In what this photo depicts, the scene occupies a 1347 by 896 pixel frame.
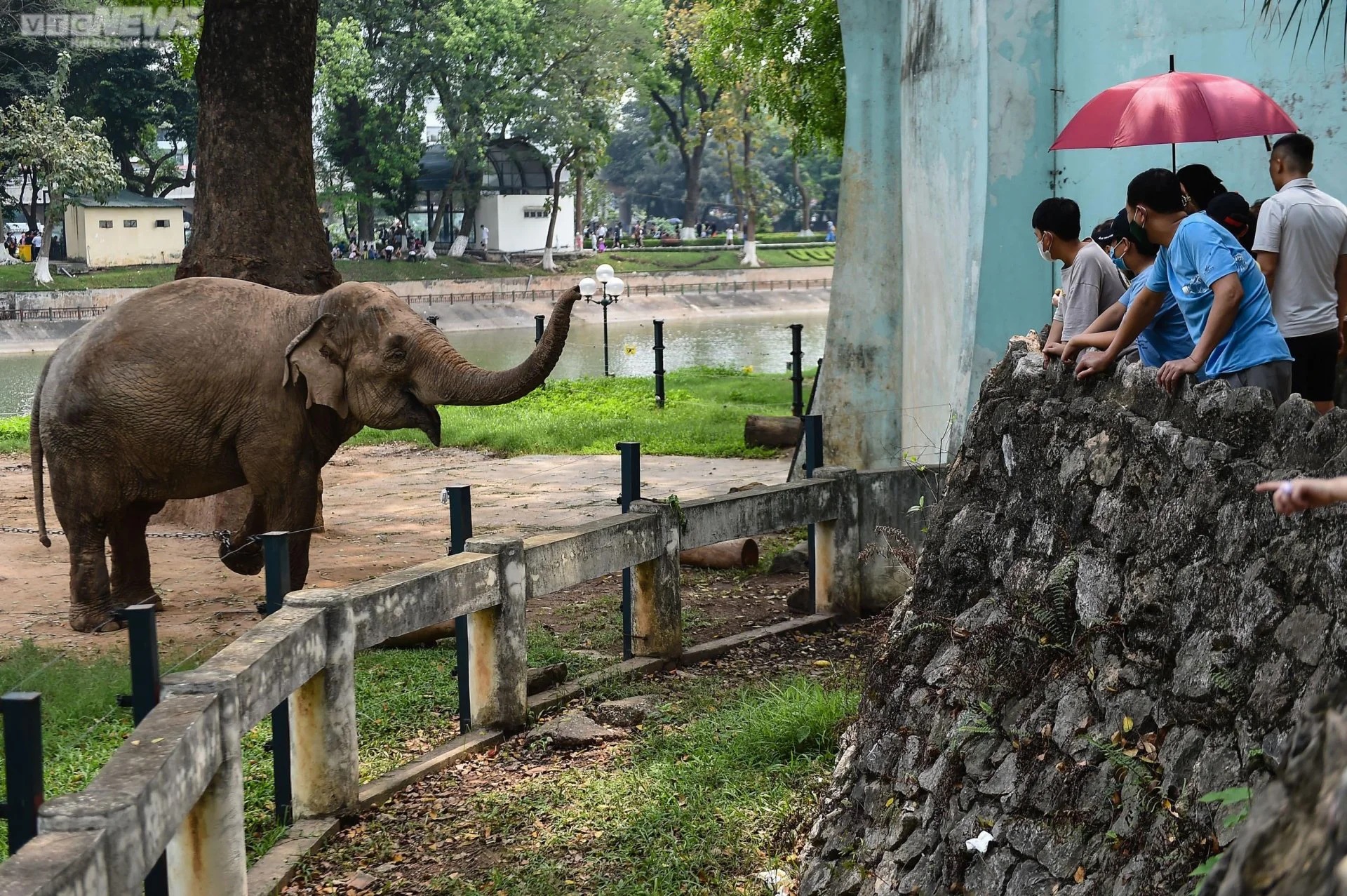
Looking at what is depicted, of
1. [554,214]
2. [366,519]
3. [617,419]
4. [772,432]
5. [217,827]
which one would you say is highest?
[554,214]

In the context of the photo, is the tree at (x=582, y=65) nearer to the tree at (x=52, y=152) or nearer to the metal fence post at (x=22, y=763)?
the tree at (x=52, y=152)

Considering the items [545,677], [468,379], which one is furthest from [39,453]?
[545,677]

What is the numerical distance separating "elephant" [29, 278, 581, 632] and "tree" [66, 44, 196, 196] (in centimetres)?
3645

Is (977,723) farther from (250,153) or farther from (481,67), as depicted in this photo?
(481,67)

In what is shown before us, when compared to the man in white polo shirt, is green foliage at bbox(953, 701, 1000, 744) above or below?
below

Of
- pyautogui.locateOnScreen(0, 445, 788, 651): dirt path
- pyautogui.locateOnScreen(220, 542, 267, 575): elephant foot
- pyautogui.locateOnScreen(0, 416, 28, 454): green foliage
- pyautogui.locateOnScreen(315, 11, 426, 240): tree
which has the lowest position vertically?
pyautogui.locateOnScreen(0, 445, 788, 651): dirt path

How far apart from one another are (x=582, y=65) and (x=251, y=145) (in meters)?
36.9

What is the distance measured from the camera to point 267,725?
251 inches

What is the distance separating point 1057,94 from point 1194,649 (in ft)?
18.5

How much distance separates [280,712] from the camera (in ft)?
16.6

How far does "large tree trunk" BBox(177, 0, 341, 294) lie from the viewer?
10641mm

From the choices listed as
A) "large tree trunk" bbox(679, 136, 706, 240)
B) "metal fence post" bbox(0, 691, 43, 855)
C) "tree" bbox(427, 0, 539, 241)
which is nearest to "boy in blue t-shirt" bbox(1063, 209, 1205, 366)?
"metal fence post" bbox(0, 691, 43, 855)

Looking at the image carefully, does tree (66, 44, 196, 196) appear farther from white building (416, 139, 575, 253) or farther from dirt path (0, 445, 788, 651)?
dirt path (0, 445, 788, 651)

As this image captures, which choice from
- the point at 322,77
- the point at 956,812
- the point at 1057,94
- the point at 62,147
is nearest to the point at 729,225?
the point at 322,77
